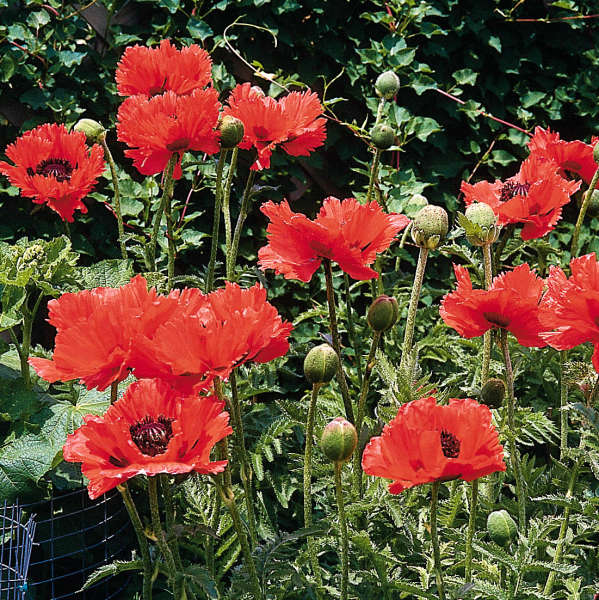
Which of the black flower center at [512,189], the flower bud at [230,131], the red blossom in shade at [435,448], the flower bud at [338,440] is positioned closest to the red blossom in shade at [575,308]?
the red blossom in shade at [435,448]

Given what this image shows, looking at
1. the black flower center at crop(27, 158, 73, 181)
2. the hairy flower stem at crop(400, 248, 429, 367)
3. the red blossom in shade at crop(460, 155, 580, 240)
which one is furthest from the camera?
the black flower center at crop(27, 158, 73, 181)

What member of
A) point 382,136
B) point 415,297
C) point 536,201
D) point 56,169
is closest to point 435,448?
point 415,297

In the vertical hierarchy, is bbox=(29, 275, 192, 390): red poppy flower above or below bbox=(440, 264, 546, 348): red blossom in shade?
above

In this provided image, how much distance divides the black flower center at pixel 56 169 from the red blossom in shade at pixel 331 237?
0.64 m

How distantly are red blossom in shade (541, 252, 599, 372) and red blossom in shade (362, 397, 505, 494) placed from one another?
0.19 metres

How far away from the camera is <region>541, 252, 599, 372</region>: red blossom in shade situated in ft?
3.14

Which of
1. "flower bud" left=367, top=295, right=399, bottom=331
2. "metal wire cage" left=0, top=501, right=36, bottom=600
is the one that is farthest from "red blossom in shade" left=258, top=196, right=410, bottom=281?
"metal wire cage" left=0, top=501, right=36, bottom=600

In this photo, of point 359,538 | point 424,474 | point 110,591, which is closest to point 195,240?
point 110,591

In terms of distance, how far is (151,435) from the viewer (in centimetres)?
81

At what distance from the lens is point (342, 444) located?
2.97 ft

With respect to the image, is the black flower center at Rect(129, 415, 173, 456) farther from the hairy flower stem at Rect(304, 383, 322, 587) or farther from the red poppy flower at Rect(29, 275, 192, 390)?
the hairy flower stem at Rect(304, 383, 322, 587)

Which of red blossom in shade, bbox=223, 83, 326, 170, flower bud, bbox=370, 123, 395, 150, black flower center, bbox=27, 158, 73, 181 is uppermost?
red blossom in shade, bbox=223, 83, 326, 170

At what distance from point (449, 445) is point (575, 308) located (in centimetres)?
24

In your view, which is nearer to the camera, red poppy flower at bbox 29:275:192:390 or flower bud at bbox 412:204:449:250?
red poppy flower at bbox 29:275:192:390
